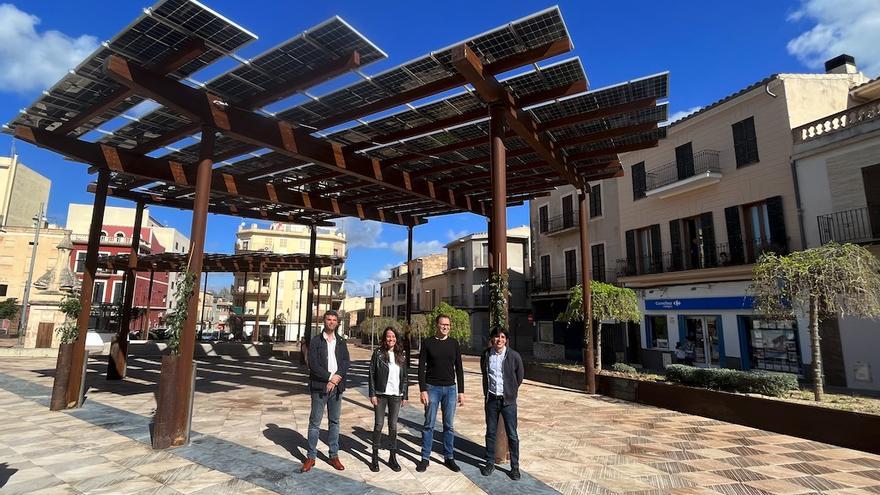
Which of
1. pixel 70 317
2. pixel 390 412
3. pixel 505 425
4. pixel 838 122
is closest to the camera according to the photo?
pixel 505 425

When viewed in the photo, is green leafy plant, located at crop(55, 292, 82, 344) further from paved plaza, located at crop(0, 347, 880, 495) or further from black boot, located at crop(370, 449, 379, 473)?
black boot, located at crop(370, 449, 379, 473)

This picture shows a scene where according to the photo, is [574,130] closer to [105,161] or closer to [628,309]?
[628,309]

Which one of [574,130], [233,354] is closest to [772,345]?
[574,130]

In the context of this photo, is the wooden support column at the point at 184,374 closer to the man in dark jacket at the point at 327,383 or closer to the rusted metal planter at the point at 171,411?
the rusted metal planter at the point at 171,411

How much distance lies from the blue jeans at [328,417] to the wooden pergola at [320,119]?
2.53m

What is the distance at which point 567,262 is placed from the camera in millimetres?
26172

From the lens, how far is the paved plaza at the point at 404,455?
16.6 feet

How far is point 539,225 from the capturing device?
29031mm

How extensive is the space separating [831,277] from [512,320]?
83.2 feet

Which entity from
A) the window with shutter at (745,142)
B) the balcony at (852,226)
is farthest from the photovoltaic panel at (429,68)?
the window with shutter at (745,142)

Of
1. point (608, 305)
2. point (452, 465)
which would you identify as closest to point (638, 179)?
point (608, 305)

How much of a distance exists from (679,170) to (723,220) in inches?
121

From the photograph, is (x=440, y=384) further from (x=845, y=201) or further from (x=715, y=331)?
(x=715, y=331)

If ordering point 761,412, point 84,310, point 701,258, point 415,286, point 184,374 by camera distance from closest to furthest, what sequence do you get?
point 184,374, point 761,412, point 84,310, point 701,258, point 415,286
